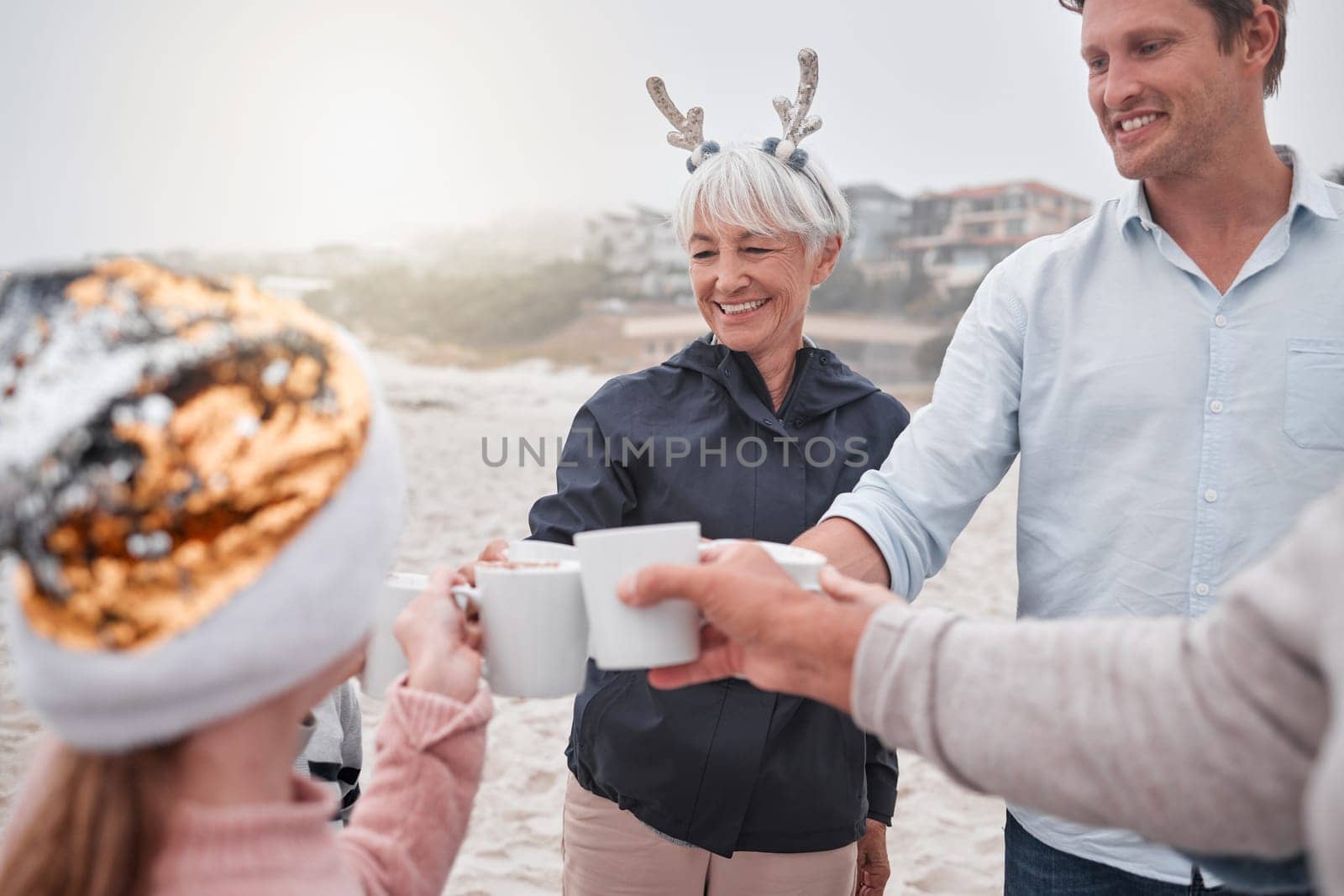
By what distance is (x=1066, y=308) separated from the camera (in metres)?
1.87

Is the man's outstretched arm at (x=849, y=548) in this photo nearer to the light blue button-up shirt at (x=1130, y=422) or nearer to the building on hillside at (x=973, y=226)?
the light blue button-up shirt at (x=1130, y=422)

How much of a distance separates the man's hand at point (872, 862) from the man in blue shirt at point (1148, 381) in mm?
419

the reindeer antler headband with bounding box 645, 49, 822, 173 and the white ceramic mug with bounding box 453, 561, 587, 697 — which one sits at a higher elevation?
the reindeer antler headband with bounding box 645, 49, 822, 173

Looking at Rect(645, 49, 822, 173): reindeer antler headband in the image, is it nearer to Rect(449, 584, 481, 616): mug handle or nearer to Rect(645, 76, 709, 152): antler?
Rect(645, 76, 709, 152): antler

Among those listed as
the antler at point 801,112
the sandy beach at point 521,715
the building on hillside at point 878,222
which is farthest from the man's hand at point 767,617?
the building on hillside at point 878,222

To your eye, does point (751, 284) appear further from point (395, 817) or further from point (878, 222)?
point (878, 222)

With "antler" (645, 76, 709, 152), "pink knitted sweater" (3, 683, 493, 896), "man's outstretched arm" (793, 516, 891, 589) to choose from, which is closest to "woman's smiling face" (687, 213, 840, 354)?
"antler" (645, 76, 709, 152)

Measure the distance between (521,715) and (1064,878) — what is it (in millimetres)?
4181

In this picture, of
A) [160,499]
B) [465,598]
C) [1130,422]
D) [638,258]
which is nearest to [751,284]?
[1130,422]

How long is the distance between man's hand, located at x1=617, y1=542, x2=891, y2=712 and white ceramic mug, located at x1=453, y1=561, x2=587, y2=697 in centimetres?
11

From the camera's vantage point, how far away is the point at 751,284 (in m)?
2.42

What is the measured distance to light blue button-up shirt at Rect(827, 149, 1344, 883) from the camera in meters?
1.70

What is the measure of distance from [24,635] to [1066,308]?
1661mm

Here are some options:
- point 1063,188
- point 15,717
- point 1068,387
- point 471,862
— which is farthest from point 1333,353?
point 1063,188
